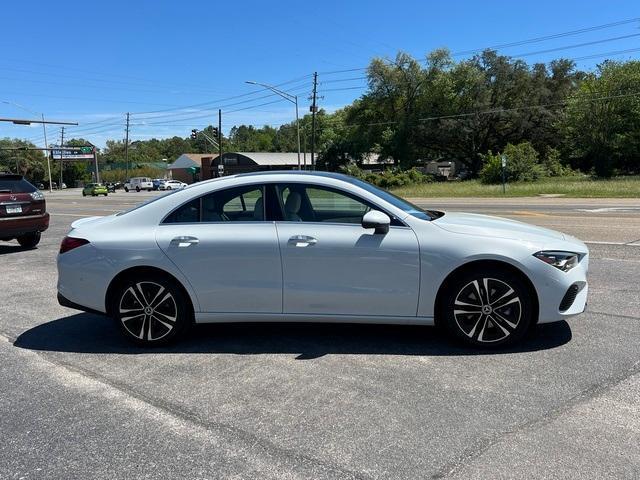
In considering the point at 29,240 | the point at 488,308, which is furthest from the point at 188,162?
the point at 488,308

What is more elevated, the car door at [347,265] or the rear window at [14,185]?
the rear window at [14,185]

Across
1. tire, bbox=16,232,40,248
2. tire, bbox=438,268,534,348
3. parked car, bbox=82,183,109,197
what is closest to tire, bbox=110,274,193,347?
tire, bbox=438,268,534,348

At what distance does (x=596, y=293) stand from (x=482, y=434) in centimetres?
409

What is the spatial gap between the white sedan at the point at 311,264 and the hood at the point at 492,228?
2 centimetres

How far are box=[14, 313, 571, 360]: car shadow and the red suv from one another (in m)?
6.53

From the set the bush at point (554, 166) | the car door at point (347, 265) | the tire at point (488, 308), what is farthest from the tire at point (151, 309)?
the bush at point (554, 166)

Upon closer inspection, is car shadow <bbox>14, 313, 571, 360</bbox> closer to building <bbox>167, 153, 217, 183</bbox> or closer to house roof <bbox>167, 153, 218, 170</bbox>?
building <bbox>167, 153, 217, 183</bbox>

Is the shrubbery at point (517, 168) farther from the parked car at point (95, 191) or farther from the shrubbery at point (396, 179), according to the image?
the parked car at point (95, 191)

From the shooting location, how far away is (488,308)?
14.8 feet

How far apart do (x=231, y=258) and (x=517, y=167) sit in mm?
→ 47939

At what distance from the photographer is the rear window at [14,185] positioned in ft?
37.1

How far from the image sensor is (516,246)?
14.6ft

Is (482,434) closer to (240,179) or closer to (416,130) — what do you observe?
(240,179)

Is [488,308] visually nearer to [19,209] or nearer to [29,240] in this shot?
[19,209]
